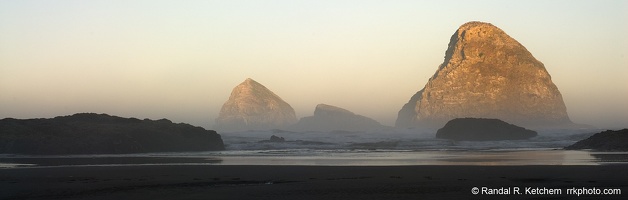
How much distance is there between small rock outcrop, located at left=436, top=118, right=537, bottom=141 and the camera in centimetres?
8144

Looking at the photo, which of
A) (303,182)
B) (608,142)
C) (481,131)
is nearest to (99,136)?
(303,182)

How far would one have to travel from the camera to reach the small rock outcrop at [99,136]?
5309 centimetres


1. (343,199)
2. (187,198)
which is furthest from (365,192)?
(187,198)

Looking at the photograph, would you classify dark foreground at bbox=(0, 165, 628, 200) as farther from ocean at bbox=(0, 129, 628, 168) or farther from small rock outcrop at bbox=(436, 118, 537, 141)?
small rock outcrop at bbox=(436, 118, 537, 141)

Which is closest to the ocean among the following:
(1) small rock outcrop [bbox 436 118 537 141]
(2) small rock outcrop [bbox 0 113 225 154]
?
(2) small rock outcrop [bbox 0 113 225 154]

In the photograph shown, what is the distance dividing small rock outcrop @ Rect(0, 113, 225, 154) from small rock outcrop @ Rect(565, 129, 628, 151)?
30855mm

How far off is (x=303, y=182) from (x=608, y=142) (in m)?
34.1

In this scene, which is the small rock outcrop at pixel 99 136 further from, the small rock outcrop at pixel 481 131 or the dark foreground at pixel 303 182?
the small rock outcrop at pixel 481 131

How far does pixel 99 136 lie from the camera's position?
5609 centimetres

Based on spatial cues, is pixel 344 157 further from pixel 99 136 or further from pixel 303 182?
pixel 99 136

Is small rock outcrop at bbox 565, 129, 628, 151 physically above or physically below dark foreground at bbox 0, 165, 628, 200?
above

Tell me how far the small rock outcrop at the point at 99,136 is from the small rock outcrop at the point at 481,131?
99.7 ft

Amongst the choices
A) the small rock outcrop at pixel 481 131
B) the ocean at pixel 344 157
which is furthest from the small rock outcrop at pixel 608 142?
the small rock outcrop at pixel 481 131

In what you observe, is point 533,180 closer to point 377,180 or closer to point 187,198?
point 377,180
